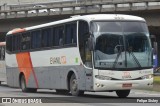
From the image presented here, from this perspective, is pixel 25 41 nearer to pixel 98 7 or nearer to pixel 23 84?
pixel 23 84

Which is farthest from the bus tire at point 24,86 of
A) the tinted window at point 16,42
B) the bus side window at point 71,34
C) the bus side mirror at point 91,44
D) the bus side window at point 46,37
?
the bus side mirror at point 91,44

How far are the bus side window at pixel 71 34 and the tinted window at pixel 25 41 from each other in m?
4.88

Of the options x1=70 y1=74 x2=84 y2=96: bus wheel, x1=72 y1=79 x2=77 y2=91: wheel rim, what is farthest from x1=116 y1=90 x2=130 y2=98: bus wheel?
x1=72 y1=79 x2=77 y2=91: wheel rim

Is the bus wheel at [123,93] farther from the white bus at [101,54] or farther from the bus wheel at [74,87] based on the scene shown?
the bus wheel at [74,87]

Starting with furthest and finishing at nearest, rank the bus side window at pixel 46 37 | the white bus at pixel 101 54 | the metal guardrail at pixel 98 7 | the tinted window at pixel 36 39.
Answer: the metal guardrail at pixel 98 7, the tinted window at pixel 36 39, the bus side window at pixel 46 37, the white bus at pixel 101 54

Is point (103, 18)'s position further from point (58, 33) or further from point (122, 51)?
point (58, 33)

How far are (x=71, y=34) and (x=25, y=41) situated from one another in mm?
5939

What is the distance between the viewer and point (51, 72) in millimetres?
24359

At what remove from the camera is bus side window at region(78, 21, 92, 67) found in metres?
20.6

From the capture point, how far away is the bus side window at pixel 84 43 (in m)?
20.6

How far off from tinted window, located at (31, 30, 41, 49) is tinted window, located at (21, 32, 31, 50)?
58cm

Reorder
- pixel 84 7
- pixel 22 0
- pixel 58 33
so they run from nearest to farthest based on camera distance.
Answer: pixel 58 33, pixel 84 7, pixel 22 0

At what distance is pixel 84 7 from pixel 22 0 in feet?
165

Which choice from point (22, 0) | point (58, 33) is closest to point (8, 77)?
point (58, 33)
